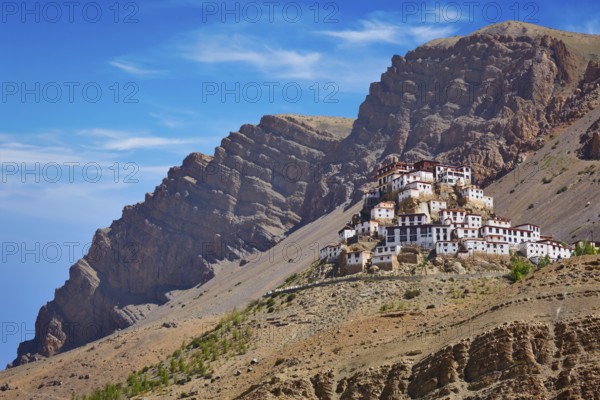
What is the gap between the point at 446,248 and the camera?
12381 centimetres

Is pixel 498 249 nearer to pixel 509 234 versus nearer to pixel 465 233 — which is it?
pixel 465 233

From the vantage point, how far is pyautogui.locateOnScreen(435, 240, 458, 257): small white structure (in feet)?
405

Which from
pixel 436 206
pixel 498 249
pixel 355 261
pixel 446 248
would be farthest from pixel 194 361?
pixel 436 206

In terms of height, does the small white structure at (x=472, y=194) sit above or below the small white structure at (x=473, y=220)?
above

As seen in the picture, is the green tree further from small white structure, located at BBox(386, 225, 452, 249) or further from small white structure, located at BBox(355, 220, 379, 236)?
small white structure, located at BBox(355, 220, 379, 236)

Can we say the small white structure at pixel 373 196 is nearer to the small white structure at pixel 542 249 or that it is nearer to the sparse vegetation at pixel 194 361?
the sparse vegetation at pixel 194 361

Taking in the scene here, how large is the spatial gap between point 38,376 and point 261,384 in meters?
107

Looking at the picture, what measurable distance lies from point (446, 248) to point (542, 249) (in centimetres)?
1300

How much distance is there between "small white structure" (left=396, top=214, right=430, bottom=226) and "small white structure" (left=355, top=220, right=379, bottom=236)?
355 cm

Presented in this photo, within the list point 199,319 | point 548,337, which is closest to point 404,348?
point 548,337

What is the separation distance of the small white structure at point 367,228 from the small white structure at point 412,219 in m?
3.55

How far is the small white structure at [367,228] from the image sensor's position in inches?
5221

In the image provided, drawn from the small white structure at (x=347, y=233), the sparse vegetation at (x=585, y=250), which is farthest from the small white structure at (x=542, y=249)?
the small white structure at (x=347, y=233)

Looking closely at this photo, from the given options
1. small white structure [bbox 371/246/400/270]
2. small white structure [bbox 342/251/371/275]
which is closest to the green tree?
small white structure [bbox 371/246/400/270]
